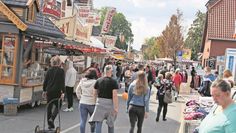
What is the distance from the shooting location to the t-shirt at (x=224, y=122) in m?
4.53

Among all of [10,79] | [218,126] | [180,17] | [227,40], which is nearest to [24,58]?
[10,79]

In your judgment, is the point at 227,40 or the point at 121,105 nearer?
the point at 121,105

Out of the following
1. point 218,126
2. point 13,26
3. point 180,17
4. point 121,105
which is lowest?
point 121,105

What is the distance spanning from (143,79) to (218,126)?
544cm

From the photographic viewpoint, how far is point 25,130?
11.9 metres

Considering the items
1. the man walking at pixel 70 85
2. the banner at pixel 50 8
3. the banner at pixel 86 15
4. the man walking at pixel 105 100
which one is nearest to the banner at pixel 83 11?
the banner at pixel 86 15

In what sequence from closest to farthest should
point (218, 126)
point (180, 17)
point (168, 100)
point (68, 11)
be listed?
point (218, 126) → point (168, 100) → point (68, 11) → point (180, 17)

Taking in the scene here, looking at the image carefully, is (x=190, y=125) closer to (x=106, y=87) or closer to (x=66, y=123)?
(x=106, y=87)

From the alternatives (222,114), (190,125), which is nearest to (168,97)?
(190,125)

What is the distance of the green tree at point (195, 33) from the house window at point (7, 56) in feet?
236

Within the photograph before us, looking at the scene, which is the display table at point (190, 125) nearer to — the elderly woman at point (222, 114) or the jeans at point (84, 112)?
the jeans at point (84, 112)

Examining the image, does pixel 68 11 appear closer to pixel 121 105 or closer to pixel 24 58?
pixel 121 105

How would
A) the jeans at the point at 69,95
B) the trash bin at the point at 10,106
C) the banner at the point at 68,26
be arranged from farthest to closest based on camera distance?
the banner at the point at 68,26 → the jeans at the point at 69,95 → the trash bin at the point at 10,106

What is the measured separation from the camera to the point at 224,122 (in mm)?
4609
